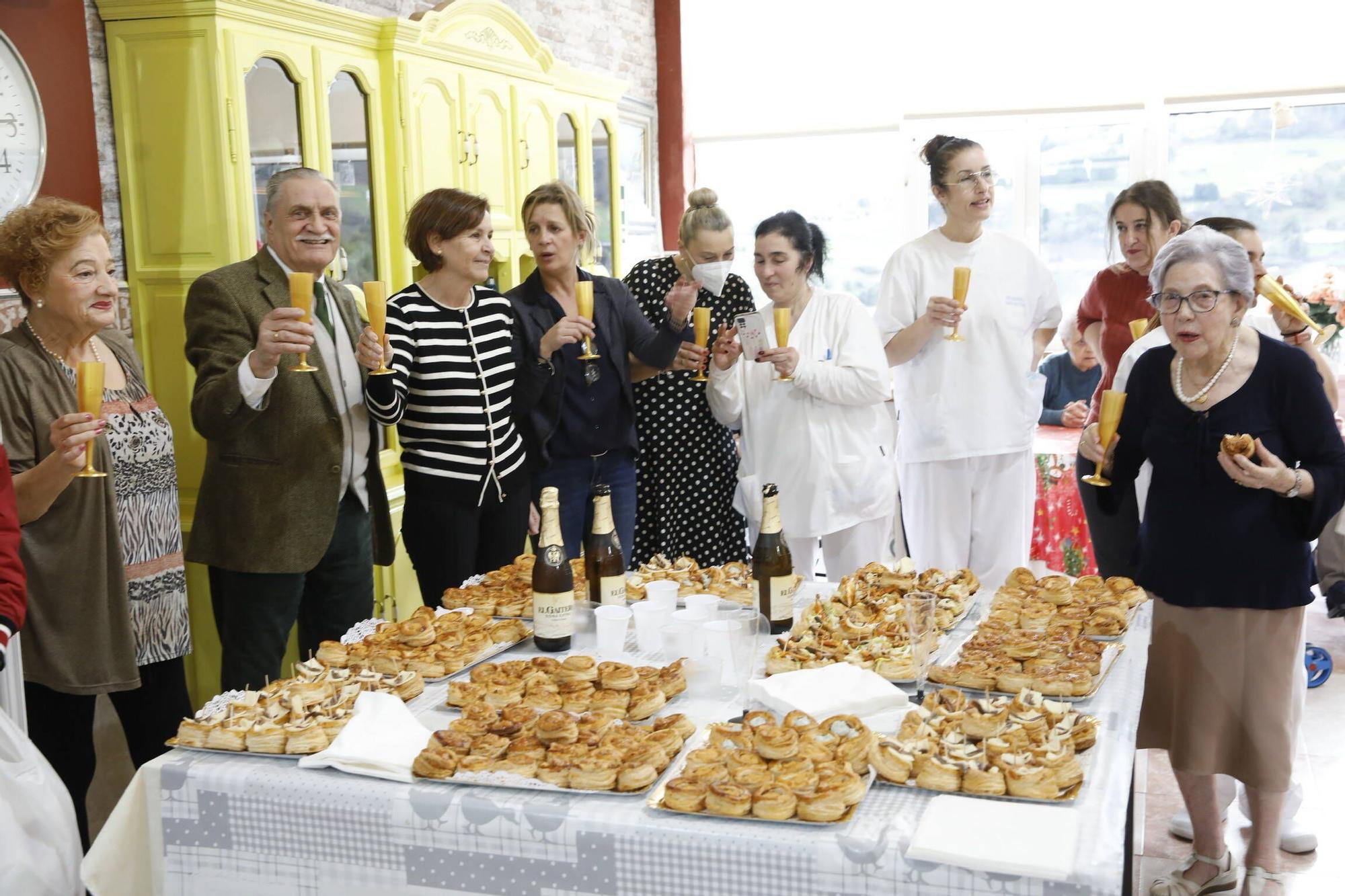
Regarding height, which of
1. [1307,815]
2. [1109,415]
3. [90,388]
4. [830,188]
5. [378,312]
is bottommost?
[1307,815]

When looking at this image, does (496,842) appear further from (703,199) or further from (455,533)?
(703,199)

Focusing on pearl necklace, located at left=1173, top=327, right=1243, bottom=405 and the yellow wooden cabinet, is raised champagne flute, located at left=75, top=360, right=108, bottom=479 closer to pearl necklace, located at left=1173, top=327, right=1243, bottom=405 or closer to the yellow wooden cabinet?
the yellow wooden cabinet

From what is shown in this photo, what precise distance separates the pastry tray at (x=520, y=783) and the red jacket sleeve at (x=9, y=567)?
Result: 2.77 feet

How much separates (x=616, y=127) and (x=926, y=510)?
2.69 metres

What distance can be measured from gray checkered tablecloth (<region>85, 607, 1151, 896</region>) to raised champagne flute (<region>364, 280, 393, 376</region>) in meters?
1.05

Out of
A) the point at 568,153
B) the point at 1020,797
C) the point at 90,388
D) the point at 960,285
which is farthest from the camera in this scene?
the point at 568,153

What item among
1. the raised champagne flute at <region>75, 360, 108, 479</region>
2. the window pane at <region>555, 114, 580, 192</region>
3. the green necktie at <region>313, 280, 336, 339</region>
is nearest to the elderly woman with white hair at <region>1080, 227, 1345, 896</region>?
the green necktie at <region>313, 280, 336, 339</region>

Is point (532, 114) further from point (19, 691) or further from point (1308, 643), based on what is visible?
point (1308, 643)

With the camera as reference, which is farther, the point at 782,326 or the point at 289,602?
the point at 782,326

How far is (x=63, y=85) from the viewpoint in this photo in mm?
3145

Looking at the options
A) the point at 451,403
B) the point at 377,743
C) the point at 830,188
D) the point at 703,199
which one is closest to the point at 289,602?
the point at 451,403

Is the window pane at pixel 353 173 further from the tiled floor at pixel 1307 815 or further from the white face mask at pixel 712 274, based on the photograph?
the tiled floor at pixel 1307 815

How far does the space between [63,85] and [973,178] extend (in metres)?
2.47

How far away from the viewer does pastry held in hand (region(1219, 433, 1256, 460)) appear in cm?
229
